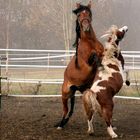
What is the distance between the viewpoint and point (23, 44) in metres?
31.4

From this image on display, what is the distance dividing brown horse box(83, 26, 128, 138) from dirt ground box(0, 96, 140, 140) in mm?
389

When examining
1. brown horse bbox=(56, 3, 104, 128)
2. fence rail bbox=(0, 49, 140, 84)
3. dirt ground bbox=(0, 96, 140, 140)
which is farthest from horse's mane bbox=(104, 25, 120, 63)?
fence rail bbox=(0, 49, 140, 84)

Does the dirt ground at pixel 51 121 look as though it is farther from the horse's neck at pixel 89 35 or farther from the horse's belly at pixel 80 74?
the horse's neck at pixel 89 35

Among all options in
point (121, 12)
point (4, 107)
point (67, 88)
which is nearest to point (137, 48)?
point (121, 12)

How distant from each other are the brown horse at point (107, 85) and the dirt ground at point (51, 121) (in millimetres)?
389

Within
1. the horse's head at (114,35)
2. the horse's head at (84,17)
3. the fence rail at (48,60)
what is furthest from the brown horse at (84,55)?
the fence rail at (48,60)

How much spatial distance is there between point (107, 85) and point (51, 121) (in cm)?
194

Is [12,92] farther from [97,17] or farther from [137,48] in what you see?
[137,48]

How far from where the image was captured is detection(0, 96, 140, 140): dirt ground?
5754 millimetres

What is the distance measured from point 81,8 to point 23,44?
25553 mm

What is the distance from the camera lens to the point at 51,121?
7.13m

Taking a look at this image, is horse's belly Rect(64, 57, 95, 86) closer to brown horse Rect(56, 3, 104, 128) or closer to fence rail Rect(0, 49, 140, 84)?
brown horse Rect(56, 3, 104, 128)

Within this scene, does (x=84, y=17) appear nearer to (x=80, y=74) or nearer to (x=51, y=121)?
(x=80, y=74)

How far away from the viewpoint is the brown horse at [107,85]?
5355 mm
